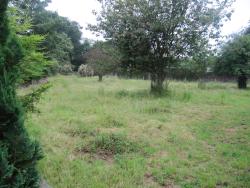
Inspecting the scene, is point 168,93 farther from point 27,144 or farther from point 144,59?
point 27,144

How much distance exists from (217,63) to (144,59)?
357 inches

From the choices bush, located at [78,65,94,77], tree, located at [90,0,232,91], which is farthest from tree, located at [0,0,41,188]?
bush, located at [78,65,94,77]

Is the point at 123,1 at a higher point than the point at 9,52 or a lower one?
higher

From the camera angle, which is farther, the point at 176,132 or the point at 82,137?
the point at 176,132

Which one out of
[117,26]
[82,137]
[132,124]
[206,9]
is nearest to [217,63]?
[206,9]

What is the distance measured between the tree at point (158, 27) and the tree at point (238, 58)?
20.9 ft

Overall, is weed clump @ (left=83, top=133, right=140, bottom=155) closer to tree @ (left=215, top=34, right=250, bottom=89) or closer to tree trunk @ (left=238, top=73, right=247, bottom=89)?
tree @ (left=215, top=34, right=250, bottom=89)

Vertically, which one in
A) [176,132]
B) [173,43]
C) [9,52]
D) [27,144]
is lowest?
[176,132]

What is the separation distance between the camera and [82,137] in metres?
4.95

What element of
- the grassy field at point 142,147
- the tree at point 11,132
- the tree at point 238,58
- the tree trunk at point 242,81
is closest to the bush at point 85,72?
the tree at point 238,58

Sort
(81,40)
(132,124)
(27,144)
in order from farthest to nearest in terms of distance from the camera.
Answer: (81,40) → (132,124) → (27,144)

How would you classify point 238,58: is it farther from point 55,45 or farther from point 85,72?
point 85,72

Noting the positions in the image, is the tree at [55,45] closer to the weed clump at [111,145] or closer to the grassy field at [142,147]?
the grassy field at [142,147]

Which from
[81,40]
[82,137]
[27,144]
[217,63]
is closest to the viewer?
[27,144]
